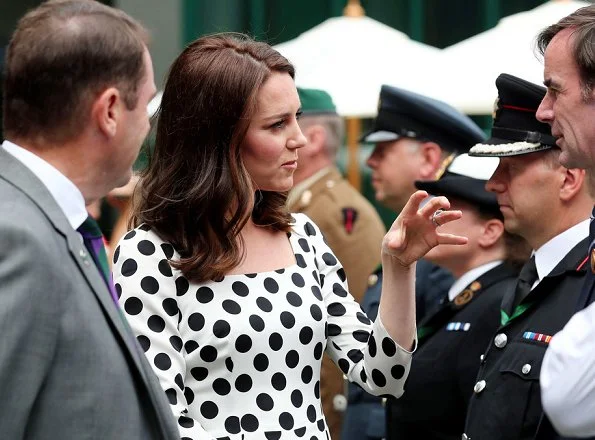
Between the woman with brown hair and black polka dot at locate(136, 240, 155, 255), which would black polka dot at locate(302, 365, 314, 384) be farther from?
black polka dot at locate(136, 240, 155, 255)

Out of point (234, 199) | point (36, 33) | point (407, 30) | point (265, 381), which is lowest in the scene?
point (407, 30)

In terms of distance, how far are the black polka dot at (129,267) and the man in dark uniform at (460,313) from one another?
1.27m

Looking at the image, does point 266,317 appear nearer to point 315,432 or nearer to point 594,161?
point 315,432

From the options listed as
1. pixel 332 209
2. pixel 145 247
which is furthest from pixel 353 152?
pixel 145 247

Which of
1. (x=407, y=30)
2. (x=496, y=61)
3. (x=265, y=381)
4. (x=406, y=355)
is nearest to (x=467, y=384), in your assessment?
(x=406, y=355)

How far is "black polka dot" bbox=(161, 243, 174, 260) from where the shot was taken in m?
3.07

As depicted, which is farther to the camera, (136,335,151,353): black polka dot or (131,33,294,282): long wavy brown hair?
(131,33,294,282): long wavy brown hair

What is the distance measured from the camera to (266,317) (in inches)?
120

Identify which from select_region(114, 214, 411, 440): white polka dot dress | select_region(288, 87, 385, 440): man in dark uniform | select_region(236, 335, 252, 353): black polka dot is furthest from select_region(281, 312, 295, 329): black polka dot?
select_region(288, 87, 385, 440): man in dark uniform

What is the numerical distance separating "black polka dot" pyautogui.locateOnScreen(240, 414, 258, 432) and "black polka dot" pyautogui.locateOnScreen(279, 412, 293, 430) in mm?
69

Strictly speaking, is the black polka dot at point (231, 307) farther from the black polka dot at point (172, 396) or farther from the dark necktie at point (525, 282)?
the dark necktie at point (525, 282)

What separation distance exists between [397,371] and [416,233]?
375mm

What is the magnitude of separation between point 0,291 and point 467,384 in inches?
80.5

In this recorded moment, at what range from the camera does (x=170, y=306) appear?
9.84 ft
